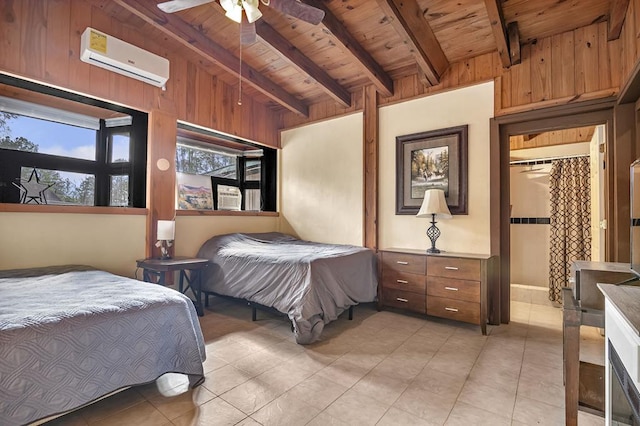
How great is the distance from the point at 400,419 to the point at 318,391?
0.51 m

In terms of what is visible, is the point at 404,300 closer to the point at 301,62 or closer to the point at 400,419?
the point at 400,419

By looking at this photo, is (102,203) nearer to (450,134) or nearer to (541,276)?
(450,134)

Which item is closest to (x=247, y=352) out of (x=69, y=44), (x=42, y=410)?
(x=42, y=410)

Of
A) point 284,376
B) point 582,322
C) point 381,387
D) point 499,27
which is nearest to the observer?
point 582,322

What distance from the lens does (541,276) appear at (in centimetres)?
418

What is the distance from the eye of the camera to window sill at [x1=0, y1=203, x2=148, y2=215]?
2.57 metres

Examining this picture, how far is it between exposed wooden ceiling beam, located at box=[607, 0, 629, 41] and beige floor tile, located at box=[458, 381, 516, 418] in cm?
294

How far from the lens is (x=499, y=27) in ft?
8.45

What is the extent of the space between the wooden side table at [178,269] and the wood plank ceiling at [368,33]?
2.25m

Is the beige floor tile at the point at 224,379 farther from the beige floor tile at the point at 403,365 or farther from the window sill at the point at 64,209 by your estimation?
the window sill at the point at 64,209

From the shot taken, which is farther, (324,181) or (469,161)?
(324,181)

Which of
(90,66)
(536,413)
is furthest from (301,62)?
(536,413)

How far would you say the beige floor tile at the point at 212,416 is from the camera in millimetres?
1566

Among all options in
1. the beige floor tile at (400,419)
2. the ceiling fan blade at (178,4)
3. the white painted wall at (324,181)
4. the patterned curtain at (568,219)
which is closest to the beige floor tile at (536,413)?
the beige floor tile at (400,419)
